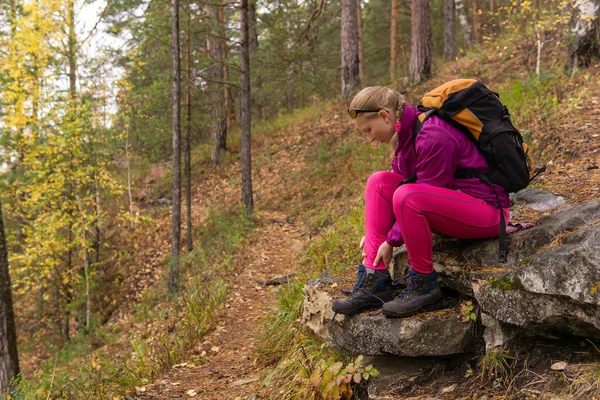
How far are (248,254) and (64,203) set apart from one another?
514 cm

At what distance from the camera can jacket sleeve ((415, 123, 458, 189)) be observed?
2787 mm

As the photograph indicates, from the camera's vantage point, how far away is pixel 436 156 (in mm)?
2811

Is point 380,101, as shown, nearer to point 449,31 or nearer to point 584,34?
point 584,34

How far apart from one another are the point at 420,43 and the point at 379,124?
400 inches

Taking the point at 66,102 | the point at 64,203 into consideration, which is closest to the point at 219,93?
the point at 66,102

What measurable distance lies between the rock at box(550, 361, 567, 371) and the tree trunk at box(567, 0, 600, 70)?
612cm

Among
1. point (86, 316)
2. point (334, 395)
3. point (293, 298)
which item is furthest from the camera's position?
point (86, 316)

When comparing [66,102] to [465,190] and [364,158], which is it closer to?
[364,158]

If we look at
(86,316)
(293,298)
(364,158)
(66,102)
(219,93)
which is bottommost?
(86,316)

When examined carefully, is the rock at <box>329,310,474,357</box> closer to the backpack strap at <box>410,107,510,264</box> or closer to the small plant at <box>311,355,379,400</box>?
the small plant at <box>311,355,379,400</box>

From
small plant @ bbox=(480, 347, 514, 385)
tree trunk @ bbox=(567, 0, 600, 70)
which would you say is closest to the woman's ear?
small plant @ bbox=(480, 347, 514, 385)

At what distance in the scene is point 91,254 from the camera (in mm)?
13453

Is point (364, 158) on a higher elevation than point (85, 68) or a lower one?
lower

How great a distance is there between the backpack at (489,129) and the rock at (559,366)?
2.25 ft
